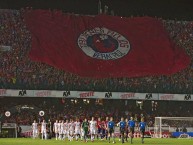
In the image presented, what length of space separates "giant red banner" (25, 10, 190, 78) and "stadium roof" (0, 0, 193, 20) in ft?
11.8

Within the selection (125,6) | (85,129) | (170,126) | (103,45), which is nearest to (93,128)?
(85,129)

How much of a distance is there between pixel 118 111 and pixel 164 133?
8373mm

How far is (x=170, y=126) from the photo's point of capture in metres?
59.3

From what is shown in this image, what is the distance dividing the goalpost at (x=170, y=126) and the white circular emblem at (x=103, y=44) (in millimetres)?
15105

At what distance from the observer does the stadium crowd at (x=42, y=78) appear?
62.1 metres

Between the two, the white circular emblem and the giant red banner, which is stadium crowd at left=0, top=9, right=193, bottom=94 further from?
the white circular emblem

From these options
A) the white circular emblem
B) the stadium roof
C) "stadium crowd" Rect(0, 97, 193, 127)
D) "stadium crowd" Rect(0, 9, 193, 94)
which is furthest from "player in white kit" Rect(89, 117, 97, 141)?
the stadium roof

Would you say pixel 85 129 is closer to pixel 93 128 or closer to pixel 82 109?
pixel 93 128

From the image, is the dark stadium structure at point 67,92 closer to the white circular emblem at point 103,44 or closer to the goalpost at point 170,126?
the goalpost at point 170,126

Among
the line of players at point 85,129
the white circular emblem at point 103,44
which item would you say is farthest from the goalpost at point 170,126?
the white circular emblem at point 103,44

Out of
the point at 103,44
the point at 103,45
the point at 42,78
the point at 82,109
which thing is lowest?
the point at 82,109

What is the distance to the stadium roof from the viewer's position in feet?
255

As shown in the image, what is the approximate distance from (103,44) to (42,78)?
1426cm

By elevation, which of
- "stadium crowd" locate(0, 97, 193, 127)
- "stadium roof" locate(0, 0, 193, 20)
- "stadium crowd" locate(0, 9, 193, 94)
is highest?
"stadium roof" locate(0, 0, 193, 20)
